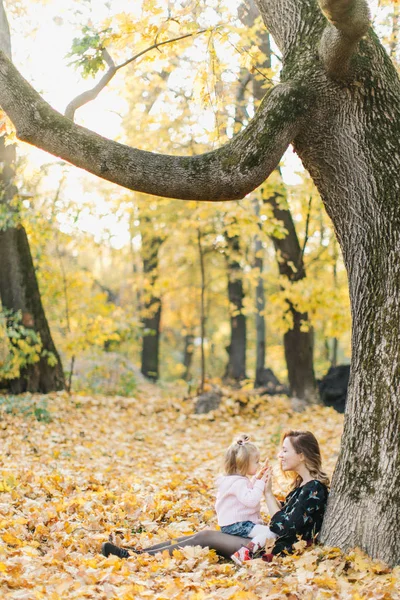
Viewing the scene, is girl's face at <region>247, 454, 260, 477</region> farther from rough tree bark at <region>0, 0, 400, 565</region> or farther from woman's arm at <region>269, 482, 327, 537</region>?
rough tree bark at <region>0, 0, 400, 565</region>

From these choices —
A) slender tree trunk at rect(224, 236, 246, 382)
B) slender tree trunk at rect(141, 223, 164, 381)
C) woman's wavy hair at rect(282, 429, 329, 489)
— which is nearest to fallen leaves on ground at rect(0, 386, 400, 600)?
woman's wavy hair at rect(282, 429, 329, 489)

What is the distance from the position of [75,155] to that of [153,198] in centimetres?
794

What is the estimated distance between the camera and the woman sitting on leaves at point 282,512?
459 cm

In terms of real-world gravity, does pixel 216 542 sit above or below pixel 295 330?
below

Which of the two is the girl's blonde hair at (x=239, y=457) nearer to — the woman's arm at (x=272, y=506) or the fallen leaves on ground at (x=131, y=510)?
the woman's arm at (x=272, y=506)

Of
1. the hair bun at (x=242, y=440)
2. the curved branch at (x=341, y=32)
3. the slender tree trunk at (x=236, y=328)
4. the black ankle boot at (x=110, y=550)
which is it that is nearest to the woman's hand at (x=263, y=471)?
the hair bun at (x=242, y=440)

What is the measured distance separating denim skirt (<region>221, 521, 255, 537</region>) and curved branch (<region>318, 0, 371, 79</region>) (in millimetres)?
3453

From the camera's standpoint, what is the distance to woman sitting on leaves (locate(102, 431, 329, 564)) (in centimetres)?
459

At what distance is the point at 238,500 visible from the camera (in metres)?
4.87

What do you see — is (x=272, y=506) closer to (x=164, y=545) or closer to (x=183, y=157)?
(x=164, y=545)

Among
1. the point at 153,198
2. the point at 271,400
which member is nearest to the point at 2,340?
the point at 153,198

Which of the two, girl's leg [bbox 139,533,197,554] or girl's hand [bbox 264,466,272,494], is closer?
girl's leg [bbox 139,533,197,554]


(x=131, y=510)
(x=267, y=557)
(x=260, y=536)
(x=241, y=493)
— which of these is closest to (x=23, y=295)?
(x=131, y=510)

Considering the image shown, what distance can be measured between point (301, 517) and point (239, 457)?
655 millimetres
